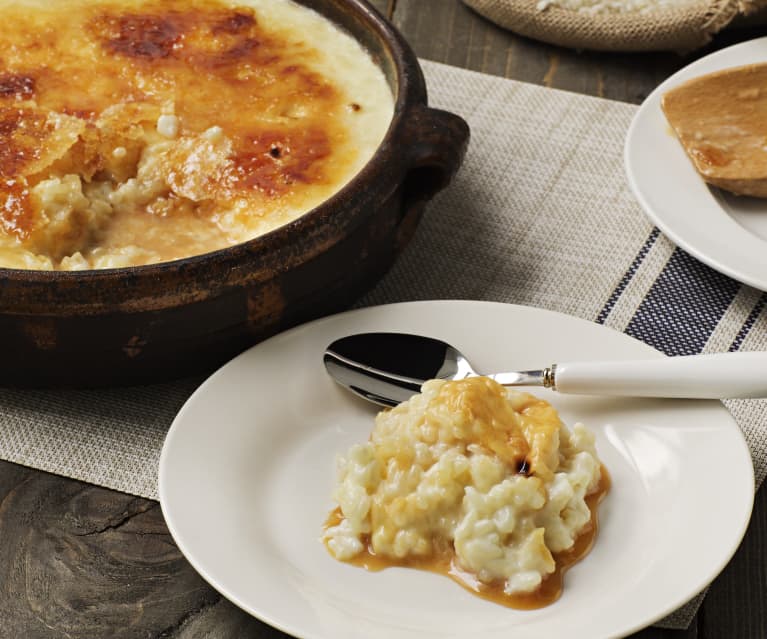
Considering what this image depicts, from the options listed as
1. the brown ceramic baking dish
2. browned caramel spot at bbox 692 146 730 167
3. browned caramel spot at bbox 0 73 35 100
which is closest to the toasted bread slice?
browned caramel spot at bbox 692 146 730 167

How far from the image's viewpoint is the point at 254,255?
158 cm

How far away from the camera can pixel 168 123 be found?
6.25 feet

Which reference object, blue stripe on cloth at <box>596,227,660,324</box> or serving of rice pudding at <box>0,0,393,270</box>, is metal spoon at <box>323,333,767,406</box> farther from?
blue stripe on cloth at <box>596,227,660,324</box>

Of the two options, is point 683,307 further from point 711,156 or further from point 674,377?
point 674,377

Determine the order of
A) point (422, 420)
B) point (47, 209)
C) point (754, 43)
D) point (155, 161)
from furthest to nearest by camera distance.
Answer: point (754, 43) → point (155, 161) → point (47, 209) → point (422, 420)

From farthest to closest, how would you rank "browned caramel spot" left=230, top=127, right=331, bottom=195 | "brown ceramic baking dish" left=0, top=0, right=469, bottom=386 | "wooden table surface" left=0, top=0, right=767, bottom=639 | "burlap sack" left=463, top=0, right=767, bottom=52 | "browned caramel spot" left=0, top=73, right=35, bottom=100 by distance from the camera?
"burlap sack" left=463, top=0, right=767, bottom=52 → "browned caramel spot" left=0, top=73, right=35, bottom=100 → "browned caramel spot" left=230, top=127, right=331, bottom=195 → "brown ceramic baking dish" left=0, top=0, right=469, bottom=386 → "wooden table surface" left=0, top=0, right=767, bottom=639

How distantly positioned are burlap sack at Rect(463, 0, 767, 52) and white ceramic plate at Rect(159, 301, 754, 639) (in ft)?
3.56

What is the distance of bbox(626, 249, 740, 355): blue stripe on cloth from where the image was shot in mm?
1888

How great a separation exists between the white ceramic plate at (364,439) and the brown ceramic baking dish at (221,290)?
66 millimetres

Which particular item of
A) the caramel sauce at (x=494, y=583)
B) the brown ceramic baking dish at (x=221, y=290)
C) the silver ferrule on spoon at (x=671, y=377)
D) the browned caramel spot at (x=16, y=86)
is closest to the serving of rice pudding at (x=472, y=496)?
the caramel sauce at (x=494, y=583)

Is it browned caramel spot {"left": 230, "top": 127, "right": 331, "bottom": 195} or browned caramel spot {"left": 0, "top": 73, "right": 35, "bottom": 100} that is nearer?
browned caramel spot {"left": 230, "top": 127, "right": 331, "bottom": 195}

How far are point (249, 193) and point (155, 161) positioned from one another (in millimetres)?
192

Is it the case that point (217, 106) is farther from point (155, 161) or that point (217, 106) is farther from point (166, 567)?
point (166, 567)

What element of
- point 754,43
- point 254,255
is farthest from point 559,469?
point 754,43
